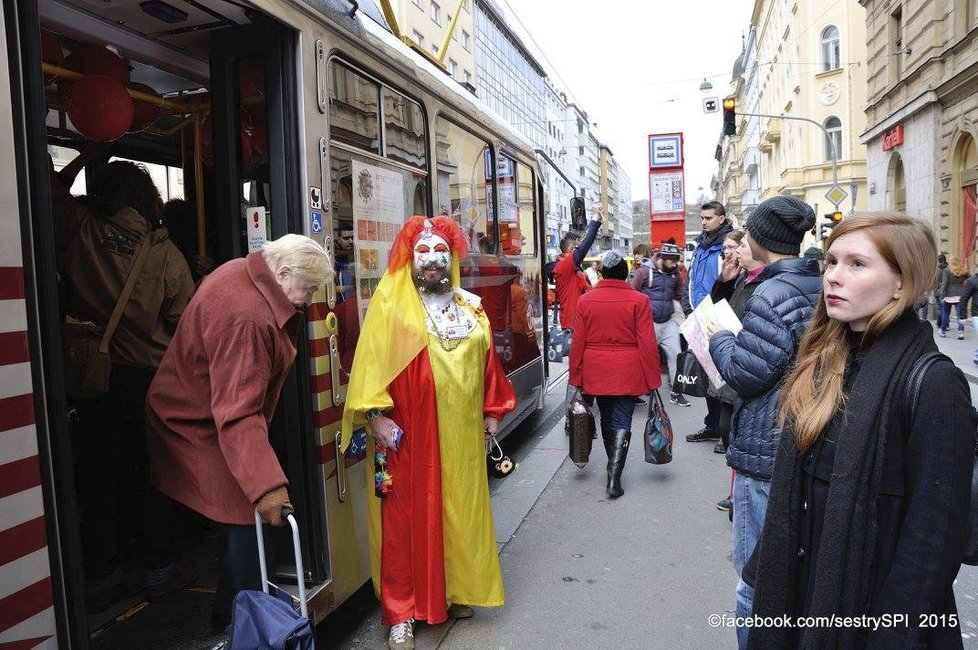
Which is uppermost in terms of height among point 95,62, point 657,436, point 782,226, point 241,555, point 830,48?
point 830,48

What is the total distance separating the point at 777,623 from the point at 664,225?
17.4 m

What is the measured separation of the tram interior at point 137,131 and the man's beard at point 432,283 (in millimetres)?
696

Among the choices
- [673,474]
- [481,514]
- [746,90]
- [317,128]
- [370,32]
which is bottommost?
[673,474]

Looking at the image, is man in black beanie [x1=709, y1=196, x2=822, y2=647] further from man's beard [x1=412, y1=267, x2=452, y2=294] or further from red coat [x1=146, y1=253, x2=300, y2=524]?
red coat [x1=146, y1=253, x2=300, y2=524]

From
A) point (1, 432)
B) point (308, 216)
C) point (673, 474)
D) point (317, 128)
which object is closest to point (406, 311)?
point (308, 216)

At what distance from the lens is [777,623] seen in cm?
204

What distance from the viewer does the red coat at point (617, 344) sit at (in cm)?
544

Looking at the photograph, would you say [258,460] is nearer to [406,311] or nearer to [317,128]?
[406,311]

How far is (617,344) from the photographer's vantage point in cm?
549

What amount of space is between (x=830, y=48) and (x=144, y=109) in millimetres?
33766

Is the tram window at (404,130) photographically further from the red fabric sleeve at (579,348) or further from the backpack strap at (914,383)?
the backpack strap at (914,383)

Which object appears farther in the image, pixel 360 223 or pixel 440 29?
pixel 440 29

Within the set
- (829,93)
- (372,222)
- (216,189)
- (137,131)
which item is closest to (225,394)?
(372,222)

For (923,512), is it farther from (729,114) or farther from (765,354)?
(729,114)
